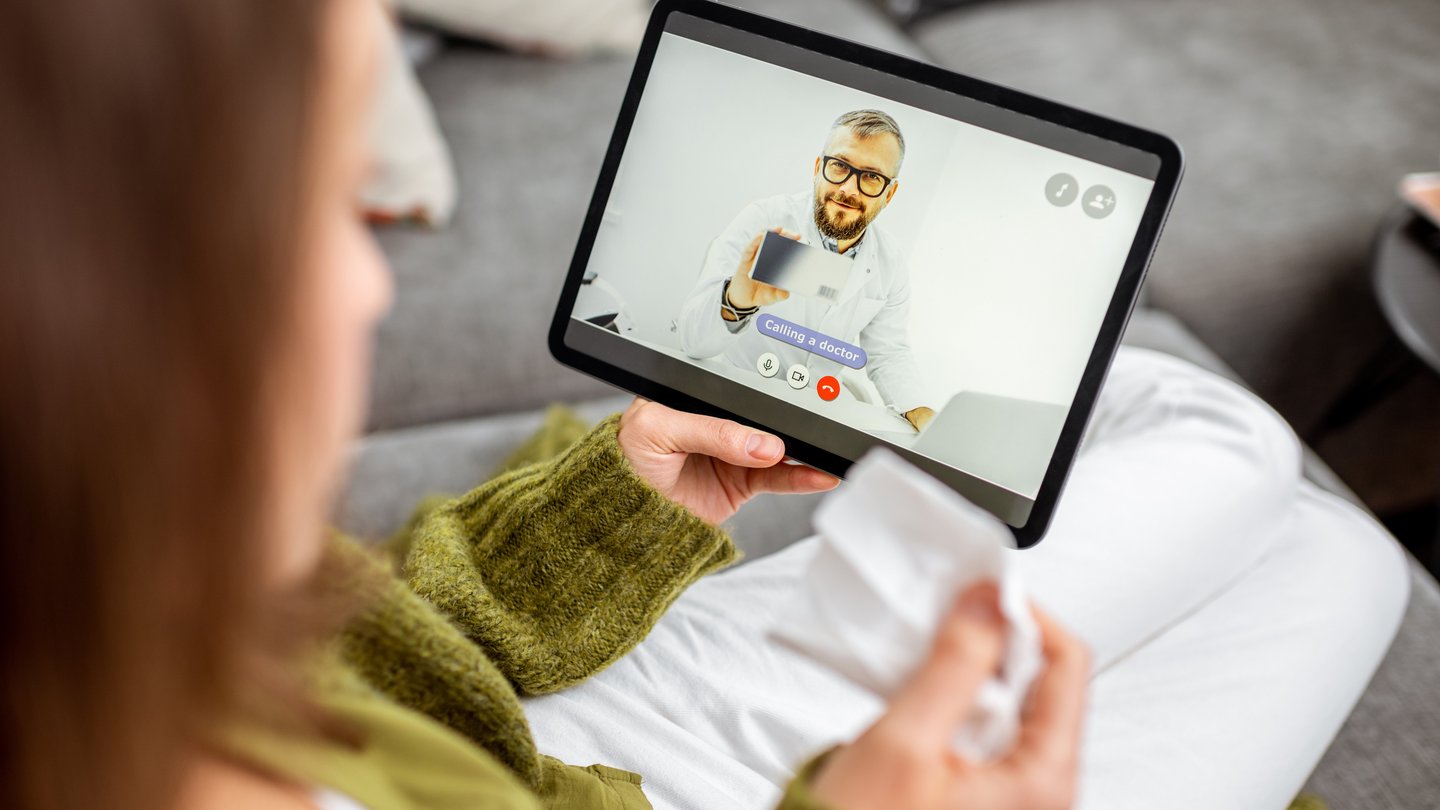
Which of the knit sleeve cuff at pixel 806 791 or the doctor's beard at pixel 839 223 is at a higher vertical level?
the doctor's beard at pixel 839 223

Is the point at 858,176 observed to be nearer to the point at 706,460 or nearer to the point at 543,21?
the point at 706,460

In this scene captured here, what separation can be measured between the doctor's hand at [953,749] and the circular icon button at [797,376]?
1.03 ft

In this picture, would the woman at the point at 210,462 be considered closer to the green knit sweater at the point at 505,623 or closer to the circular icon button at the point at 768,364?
the green knit sweater at the point at 505,623

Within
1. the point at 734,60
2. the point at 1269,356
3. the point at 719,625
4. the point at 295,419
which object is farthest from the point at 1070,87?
the point at 295,419

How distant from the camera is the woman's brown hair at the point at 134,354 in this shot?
0.78 feet

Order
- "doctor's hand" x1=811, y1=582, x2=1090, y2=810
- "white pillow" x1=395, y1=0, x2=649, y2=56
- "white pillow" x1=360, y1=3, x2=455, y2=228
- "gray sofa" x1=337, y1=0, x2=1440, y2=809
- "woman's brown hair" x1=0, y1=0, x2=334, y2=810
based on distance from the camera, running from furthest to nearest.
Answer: "white pillow" x1=395, y1=0, x2=649, y2=56 → "white pillow" x1=360, y1=3, x2=455, y2=228 → "gray sofa" x1=337, y1=0, x2=1440, y2=809 → "doctor's hand" x1=811, y1=582, x2=1090, y2=810 → "woman's brown hair" x1=0, y1=0, x2=334, y2=810

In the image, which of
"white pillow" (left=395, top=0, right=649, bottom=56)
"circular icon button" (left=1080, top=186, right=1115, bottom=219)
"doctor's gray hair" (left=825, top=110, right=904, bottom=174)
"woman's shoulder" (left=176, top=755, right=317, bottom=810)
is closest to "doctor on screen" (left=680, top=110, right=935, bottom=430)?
"doctor's gray hair" (left=825, top=110, right=904, bottom=174)

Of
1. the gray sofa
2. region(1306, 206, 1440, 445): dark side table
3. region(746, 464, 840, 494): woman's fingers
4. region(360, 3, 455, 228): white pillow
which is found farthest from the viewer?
region(360, 3, 455, 228): white pillow

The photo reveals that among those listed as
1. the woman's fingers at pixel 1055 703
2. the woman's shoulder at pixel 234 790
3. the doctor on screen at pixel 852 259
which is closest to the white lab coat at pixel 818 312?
the doctor on screen at pixel 852 259

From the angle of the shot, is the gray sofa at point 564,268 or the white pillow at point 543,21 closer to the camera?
the gray sofa at point 564,268

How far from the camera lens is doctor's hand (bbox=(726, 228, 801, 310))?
0.69 meters

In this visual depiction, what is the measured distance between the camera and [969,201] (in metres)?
0.64

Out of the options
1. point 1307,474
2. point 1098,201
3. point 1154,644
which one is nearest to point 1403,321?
point 1307,474

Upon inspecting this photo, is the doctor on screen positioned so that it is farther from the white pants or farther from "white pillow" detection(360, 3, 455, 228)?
"white pillow" detection(360, 3, 455, 228)
